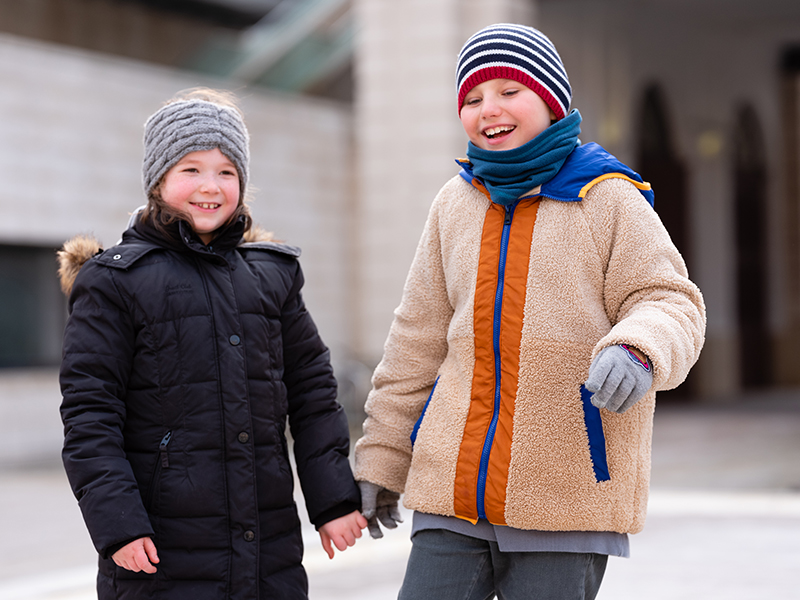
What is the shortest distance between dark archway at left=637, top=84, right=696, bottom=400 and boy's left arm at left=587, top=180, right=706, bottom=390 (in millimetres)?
14379

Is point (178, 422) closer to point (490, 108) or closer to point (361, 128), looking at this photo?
point (490, 108)

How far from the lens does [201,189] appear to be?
110 inches

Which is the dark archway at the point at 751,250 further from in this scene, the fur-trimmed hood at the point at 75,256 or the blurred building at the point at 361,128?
the fur-trimmed hood at the point at 75,256

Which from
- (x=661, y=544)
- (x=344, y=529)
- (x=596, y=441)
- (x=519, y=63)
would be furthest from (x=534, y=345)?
(x=661, y=544)

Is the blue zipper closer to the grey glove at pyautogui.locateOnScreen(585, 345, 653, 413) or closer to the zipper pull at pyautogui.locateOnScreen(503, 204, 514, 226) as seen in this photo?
the zipper pull at pyautogui.locateOnScreen(503, 204, 514, 226)

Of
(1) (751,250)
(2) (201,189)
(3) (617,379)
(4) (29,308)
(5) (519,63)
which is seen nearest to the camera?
(3) (617,379)

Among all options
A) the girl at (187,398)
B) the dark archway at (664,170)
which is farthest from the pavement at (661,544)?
the dark archway at (664,170)

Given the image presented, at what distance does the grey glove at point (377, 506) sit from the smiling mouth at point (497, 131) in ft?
3.07

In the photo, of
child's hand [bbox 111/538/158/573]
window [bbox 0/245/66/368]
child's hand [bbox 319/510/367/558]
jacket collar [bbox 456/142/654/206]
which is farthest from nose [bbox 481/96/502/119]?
window [bbox 0/245/66/368]

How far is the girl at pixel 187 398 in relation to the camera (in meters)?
2.57

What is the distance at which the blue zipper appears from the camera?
2.47 metres

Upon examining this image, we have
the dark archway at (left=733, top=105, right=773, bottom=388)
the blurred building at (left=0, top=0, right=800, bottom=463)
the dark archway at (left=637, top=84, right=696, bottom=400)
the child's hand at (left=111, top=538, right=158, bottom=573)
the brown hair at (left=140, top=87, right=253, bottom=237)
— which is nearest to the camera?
the child's hand at (left=111, top=538, right=158, bottom=573)

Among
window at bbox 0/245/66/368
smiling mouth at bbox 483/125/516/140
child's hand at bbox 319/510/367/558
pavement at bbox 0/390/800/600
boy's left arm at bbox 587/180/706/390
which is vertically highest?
window at bbox 0/245/66/368

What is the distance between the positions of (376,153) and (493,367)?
10.7m
